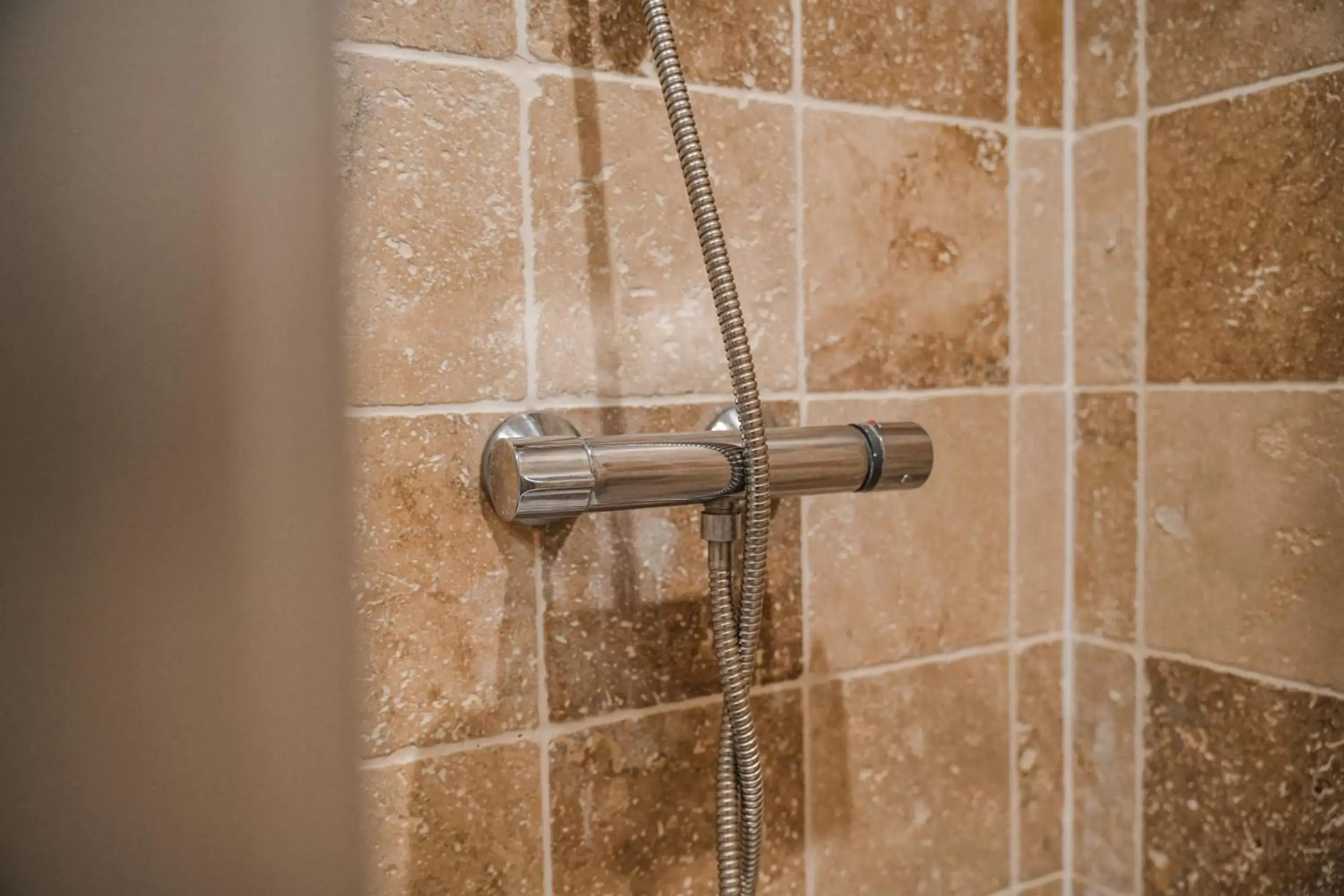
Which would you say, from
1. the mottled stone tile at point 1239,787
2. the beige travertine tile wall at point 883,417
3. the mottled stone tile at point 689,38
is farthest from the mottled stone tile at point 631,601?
the mottled stone tile at point 1239,787

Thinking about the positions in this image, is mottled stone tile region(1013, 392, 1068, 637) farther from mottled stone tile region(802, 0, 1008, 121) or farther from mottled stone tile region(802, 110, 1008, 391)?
mottled stone tile region(802, 0, 1008, 121)

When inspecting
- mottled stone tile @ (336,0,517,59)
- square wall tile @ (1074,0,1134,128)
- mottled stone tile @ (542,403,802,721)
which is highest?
square wall tile @ (1074,0,1134,128)

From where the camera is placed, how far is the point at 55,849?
479 mm

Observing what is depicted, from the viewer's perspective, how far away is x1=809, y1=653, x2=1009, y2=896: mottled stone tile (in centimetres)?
69

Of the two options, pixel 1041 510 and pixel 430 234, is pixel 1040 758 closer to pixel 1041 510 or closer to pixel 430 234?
pixel 1041 510

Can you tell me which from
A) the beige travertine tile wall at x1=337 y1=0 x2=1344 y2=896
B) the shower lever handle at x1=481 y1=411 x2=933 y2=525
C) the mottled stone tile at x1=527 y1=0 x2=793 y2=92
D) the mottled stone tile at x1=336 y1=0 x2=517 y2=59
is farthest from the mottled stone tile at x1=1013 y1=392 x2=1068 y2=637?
the mottled stone tile at x1=336 y1=0 x2=517 y2=59

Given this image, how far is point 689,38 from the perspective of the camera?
0.61 m

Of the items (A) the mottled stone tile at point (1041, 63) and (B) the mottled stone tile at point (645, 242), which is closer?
(B) the mottled stone tile at point (645, 242)

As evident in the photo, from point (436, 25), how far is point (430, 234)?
115 millimetres

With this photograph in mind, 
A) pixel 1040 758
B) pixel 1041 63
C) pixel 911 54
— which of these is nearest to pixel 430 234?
pixel 911 54

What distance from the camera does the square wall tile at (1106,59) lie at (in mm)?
721

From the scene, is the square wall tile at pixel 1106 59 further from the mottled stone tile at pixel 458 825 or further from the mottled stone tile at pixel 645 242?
the mottled stone tile at pixel 458 825

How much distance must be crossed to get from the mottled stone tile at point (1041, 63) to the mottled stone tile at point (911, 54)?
0.02 meters

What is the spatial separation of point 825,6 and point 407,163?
1.02 ft
